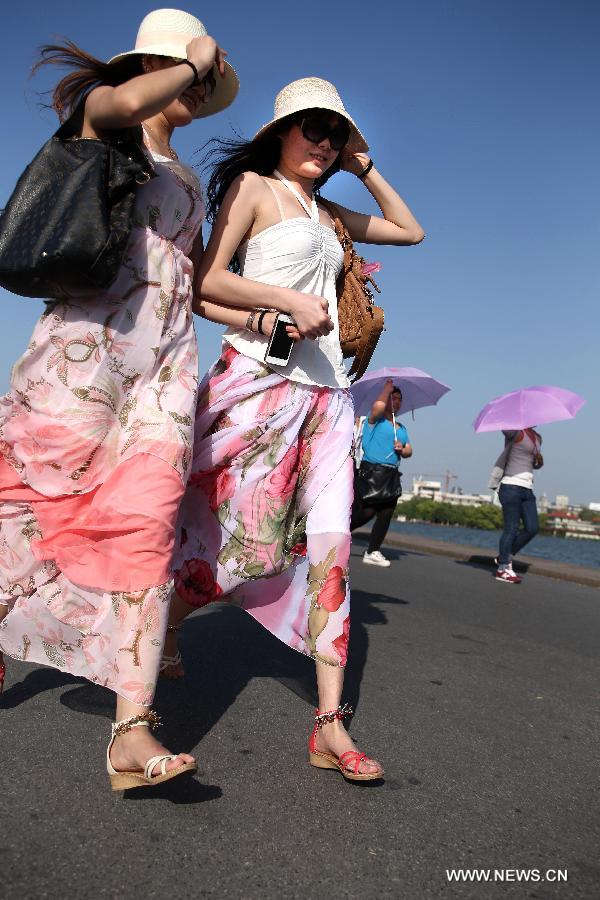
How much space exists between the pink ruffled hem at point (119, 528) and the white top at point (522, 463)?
8.03m

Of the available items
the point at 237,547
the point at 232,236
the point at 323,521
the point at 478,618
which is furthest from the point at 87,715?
the point at 478,618

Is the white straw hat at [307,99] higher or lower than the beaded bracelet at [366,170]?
higher

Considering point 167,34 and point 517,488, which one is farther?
point 517,488

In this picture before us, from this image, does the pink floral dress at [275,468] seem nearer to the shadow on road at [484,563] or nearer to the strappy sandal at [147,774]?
the strappy sandal at [147,774]

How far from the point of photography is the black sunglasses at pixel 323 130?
9.75ft

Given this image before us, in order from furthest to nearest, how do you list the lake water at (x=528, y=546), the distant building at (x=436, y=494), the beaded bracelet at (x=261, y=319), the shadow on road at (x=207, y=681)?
the distant building at (x=436, y=494) < the lake water at (x=528, y=546) < the beaded bracelet at (x=261, y=319) < the shadow on road at (x=207, y=681)

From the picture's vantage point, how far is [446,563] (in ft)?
38.6

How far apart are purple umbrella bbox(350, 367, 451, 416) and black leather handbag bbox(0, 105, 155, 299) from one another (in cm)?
788

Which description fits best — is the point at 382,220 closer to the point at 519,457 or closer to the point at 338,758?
the point at 338,758

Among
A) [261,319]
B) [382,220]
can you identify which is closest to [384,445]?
[382,220]

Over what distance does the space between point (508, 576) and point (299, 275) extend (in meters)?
7.74

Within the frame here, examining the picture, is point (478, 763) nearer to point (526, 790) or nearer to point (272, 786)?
point (526, 790)

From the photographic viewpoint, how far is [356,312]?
3.00 m

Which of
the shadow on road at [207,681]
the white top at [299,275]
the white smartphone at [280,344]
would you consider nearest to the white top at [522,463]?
the shadow on road at [207,681]
